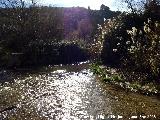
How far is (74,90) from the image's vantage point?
16.6 meters

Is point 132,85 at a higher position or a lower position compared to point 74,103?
higher

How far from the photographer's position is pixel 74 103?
1338 cm

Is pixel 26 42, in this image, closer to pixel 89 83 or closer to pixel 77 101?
pixel 89 83

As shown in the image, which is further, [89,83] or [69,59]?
[69,59]

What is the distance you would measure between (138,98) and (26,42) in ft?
78.1

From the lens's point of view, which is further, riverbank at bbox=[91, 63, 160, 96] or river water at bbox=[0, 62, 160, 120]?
riverbank at bbox=[91, 63, 160, 96]

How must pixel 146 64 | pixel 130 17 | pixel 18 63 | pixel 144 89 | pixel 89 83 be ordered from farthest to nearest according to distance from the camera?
pixel 18 63
pixel 130 17
pixel 89 83
pixel 146 64
pixel 144 89

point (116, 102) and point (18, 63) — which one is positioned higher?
point (116, 102)

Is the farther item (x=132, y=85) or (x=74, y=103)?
(x=132, y=85)

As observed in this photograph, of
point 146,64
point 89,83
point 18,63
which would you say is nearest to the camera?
point 146,64

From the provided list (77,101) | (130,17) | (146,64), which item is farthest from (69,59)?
(77,101)

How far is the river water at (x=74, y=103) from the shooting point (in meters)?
11.3

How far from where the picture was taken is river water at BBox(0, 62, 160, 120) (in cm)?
1135

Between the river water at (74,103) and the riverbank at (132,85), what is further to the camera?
the riverbank at (132,85)
